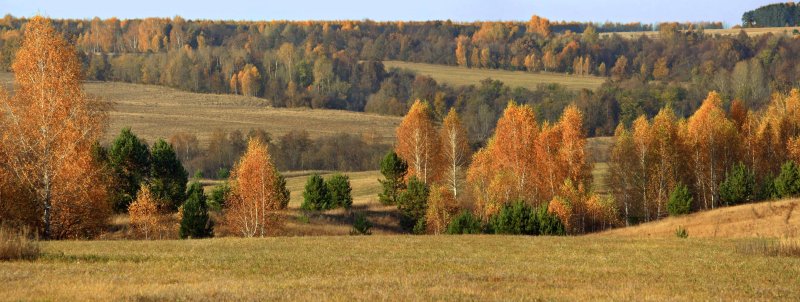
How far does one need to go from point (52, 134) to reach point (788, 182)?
5934 cm

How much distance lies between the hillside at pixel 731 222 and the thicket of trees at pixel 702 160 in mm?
4554

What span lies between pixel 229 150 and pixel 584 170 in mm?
62222

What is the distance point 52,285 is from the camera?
64.1ft

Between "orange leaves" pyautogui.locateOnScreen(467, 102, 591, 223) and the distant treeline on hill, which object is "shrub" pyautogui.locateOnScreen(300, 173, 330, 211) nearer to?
"orange leaves" pyautogui.locateOnScreen(467, 102, 591, 223)

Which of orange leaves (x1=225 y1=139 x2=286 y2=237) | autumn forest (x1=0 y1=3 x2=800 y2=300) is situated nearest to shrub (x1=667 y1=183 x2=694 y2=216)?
autumn forest (x1=0 y1=3 x2=800 y2=300)

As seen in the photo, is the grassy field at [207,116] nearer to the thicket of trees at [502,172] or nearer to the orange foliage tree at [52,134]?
the thicket of trees at [502,172]

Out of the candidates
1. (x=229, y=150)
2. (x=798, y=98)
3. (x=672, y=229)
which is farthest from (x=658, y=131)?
(x=229, y=150)

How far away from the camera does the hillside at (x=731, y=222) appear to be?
61963 mm

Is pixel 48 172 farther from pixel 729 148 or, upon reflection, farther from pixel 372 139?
pixel 372 139

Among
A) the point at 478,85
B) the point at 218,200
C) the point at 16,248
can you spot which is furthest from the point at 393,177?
the point at 478,85

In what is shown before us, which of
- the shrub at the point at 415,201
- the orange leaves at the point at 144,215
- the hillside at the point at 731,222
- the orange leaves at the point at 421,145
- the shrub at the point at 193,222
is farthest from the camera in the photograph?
the orange leaves at the point at 421,145

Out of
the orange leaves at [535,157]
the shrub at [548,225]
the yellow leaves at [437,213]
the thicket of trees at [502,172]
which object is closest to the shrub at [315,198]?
the thicket of trees at [502,172]

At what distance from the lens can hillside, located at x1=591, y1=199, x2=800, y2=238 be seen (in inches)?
2439

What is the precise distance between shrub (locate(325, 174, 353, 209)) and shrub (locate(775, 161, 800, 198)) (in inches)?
1455
